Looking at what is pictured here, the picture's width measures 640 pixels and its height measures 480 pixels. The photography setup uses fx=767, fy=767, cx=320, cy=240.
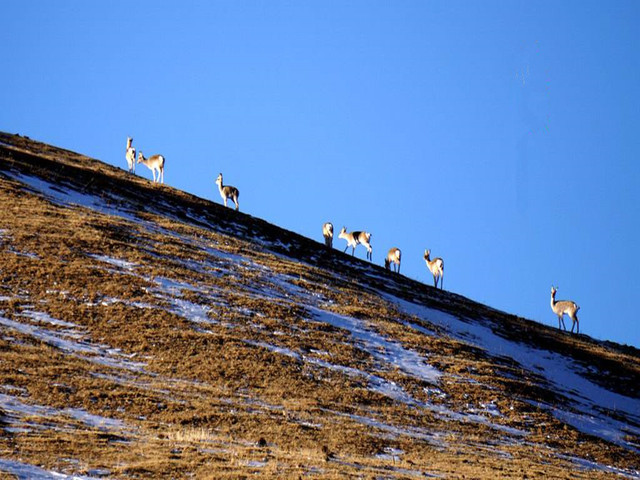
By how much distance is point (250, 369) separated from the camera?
2653 centimetres

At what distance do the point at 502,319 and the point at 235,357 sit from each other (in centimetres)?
2830

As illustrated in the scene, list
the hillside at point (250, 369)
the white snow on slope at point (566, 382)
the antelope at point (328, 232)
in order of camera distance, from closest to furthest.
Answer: the hillside at point (250, 369) → the white snow on slope at point (566, 382) → the antelope at point (328, 232)

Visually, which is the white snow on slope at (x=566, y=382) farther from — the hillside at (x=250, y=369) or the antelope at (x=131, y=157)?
the antelope at (x=131, y=157)

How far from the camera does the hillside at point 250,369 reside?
17.6 meters

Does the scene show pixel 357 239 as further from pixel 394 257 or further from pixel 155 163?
pixel 155 163

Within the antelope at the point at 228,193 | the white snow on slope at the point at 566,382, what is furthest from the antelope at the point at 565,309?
the antelope at the point at 228,193

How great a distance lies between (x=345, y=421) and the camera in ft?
74.7

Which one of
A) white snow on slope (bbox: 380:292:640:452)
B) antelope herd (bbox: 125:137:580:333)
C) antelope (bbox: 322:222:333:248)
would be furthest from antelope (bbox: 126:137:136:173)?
white snow on slope (bbox: 380:292:640:452)

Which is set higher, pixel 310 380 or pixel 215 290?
pixel 215 290

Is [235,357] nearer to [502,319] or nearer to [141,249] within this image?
[141,249]

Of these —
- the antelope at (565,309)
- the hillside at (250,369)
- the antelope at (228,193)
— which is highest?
the antelope at (228,193)

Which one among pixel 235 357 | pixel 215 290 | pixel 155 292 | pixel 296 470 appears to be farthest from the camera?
pixel 215 290

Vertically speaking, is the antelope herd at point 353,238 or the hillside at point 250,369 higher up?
the antelope herd at point 353,238

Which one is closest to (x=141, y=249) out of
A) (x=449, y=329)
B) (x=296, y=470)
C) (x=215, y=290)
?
(x=215, y=290)
